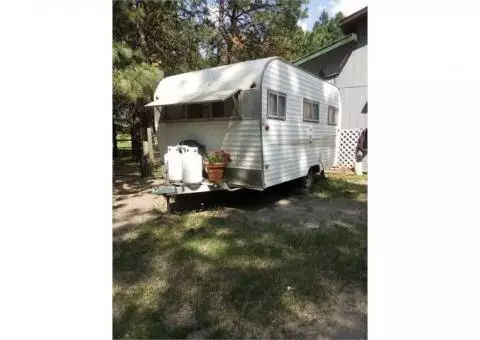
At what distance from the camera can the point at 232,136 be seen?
4902 mm

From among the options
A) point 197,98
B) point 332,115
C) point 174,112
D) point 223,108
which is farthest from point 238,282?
point 332,115

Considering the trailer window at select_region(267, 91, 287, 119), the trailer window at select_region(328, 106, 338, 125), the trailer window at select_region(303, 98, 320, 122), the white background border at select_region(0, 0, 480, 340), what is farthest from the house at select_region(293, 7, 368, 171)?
the white background border at select_region(0, 0, 480, 340)

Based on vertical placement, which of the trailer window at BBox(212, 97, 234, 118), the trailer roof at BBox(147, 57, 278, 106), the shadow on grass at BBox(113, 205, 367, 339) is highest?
the trailer roof at BBox(147, 57, 278, 106)

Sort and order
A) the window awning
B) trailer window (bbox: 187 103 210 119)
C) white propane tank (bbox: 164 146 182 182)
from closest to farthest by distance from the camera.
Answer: the window awning
white propane tank (bbox: 164 146 182 182)
trailer window (bbox: 187 103 210 119)

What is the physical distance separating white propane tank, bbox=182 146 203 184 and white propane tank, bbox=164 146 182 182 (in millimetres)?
56

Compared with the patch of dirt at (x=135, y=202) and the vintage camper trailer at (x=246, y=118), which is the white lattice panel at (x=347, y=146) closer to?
the vintage camper trailer at (x=246, y=118)

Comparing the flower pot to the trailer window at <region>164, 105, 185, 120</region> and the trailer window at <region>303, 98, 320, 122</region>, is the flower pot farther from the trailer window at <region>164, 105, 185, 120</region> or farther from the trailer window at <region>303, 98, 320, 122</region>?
the trailer window at <region>303, 98, 320, 122</region>

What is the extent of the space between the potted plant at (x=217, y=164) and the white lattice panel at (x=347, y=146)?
4.21 meters

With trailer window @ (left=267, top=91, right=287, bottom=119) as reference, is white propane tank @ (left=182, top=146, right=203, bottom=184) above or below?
below

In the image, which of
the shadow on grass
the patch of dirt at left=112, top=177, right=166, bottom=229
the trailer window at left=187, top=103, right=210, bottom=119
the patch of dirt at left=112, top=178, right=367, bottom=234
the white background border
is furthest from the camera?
the trailer window at left=187, top=103, right=210, bottom=119

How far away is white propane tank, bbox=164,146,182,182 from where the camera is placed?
4.71m

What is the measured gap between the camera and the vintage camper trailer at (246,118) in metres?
4.65
